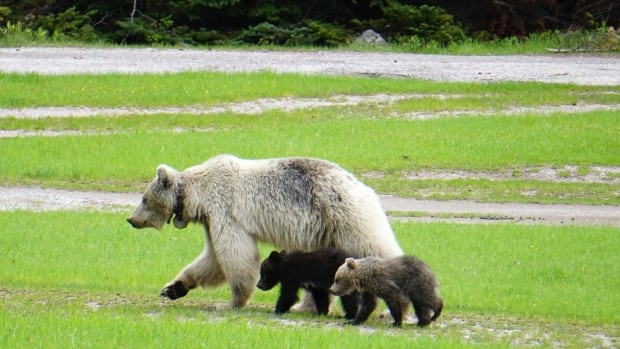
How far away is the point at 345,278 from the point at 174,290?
2200mm

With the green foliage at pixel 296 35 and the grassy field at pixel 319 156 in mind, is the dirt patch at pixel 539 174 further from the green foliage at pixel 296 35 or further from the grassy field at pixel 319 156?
the green foliage at pixel 296 35

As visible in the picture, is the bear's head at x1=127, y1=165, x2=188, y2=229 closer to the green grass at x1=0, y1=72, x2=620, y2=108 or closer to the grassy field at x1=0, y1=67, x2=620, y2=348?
the grassy field at x1=0, y1=67, x2=620, y2=348

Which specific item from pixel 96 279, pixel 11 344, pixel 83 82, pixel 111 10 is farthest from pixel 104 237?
pixel 111 10

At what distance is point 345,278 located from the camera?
1102 centimetres

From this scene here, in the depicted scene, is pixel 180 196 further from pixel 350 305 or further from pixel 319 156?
pixel 319 156

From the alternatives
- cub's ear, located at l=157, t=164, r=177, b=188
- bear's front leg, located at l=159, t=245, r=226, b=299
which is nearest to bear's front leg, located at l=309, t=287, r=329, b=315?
bear's front leg, located at l=159, t=245, r=226, b=299

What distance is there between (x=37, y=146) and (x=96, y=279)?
1052cm

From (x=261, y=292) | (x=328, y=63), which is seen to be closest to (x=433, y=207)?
(x=261, y=292)

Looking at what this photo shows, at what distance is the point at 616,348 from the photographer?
10375 mm

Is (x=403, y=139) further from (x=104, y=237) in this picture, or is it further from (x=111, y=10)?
(x=111, y=10)

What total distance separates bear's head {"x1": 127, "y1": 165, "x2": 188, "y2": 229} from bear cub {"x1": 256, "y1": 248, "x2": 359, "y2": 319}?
1186 mm

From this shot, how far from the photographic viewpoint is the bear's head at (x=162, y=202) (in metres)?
12.5

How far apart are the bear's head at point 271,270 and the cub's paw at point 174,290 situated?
84cm

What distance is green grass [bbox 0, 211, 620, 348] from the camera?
391 inches
